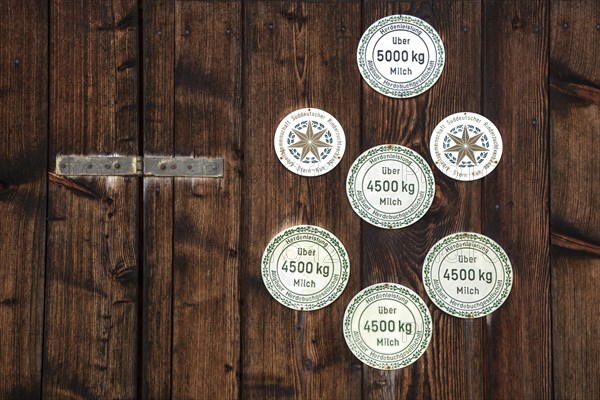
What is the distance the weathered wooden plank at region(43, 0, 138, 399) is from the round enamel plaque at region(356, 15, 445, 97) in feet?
1.68

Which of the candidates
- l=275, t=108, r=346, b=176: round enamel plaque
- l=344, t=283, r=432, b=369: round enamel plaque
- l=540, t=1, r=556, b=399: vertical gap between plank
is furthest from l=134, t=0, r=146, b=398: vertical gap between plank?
l=540, t=1, r=556, b=399: vertical gap between plank

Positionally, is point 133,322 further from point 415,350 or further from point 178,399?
point 415,350

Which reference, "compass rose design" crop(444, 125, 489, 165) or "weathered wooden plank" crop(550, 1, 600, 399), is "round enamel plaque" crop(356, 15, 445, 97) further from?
"weathered wooden plank" crop(550, 1, 600, 399)

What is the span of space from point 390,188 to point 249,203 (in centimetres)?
31

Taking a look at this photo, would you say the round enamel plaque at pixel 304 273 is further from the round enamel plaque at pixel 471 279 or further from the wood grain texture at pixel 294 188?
the round enamel plaque at pixel 471 279

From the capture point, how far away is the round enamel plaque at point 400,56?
4.76 ft

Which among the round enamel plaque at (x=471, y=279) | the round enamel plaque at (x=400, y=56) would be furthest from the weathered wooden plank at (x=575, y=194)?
the round enamel plaque at (x=400, y=56)

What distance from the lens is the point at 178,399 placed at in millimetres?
1414

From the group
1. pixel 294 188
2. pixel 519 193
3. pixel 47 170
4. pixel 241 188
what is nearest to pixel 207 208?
pixel 241 188

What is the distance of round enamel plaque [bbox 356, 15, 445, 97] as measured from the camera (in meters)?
1.45

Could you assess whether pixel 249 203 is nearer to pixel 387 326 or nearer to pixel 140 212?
pixel 140 212

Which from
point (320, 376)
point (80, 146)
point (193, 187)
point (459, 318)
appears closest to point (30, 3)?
point (80, 146)

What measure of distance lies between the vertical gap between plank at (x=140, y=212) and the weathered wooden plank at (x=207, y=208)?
0.07 m

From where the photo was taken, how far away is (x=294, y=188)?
1.44 metres
